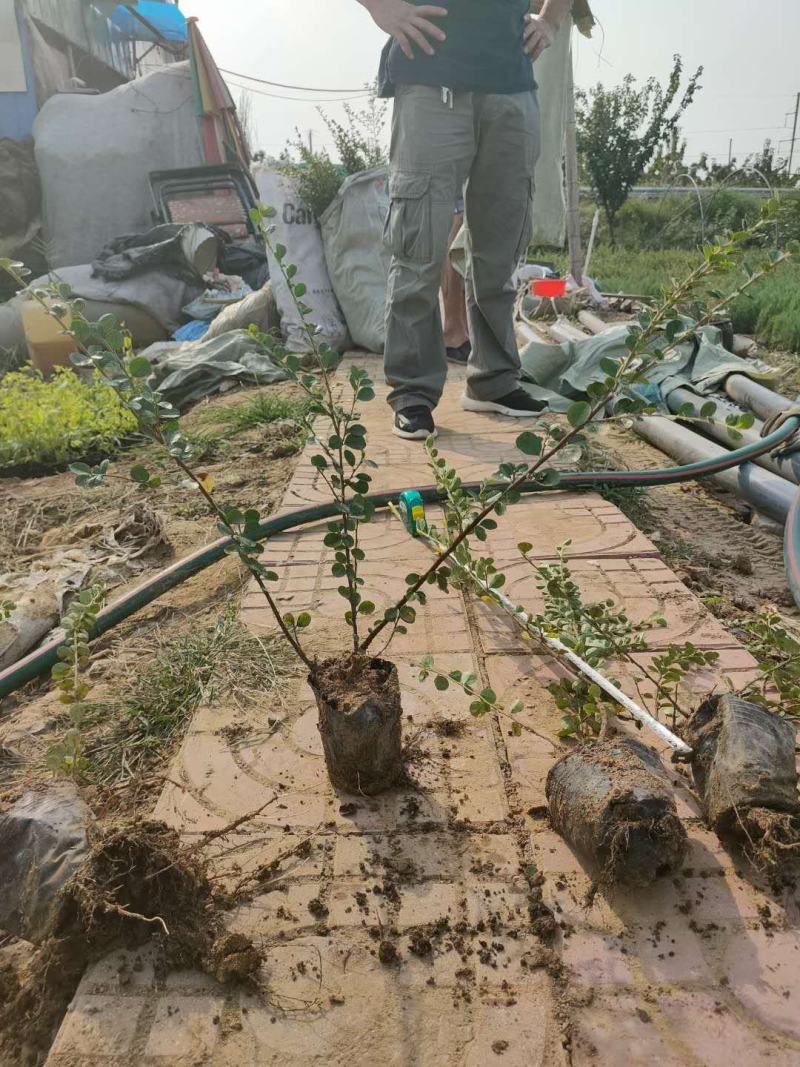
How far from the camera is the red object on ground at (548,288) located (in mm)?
6844

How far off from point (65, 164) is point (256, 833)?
10016 mm

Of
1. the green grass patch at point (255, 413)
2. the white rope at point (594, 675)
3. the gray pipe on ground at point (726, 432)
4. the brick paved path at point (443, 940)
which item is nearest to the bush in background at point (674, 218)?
the gray pipe on ground at point (726, 432)

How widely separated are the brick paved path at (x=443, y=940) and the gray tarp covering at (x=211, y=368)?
369cm

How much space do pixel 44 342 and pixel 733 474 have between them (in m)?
4.74

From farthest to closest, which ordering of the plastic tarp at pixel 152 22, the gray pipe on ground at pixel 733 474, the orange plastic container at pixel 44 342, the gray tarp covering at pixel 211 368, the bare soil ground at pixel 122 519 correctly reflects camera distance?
the plastic tarp at pixel 152 22 < the orange plastic container at pixel 44 342 < the gray tarp covering at pixel 211 368 < the gray pipe on ground at pixel 733 474 < the bare soil ground at pixel 122 519

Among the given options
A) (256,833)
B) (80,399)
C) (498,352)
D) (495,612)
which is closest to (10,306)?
(80,399)

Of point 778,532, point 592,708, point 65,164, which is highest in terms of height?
point 65,164

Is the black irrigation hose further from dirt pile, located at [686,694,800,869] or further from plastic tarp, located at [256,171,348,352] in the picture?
plastic tarp, located at [256,171,348,352]

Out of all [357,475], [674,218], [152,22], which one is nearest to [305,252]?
[357,475]

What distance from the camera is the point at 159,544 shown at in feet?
9.19

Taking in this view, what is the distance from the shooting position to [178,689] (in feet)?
5.94

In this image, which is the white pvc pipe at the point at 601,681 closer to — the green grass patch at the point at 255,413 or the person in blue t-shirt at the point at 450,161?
the person in blue t-shirt at the point at 450,161

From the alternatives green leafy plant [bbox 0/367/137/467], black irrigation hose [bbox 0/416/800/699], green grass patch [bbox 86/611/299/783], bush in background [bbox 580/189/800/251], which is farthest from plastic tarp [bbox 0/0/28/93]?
green grass patch [bbox 86/611/299/783]

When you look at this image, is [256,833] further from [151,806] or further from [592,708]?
[592,708]
